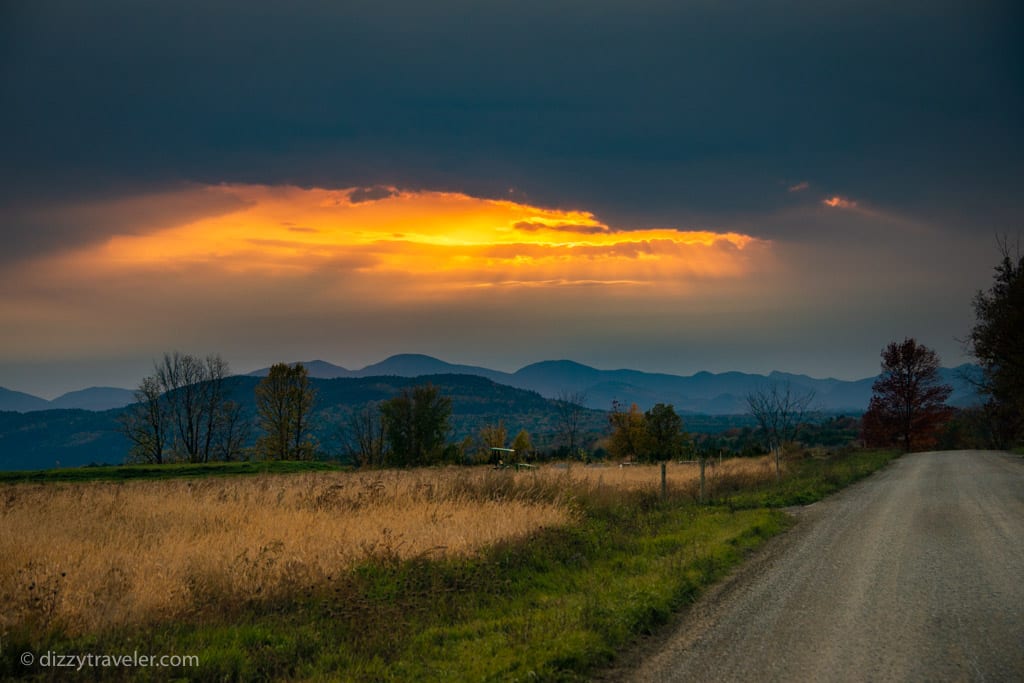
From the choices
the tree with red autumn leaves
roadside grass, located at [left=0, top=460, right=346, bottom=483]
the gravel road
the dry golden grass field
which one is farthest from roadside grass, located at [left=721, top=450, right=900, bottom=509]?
the tree with red autumn leaves

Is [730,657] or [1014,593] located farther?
[1014,593]

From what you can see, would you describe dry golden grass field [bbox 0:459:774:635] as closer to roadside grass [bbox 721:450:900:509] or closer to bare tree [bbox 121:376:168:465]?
roadside grass [bbox 721:450:900:509]

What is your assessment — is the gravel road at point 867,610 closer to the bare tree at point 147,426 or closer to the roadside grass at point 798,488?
the roadside grass at point 798,488

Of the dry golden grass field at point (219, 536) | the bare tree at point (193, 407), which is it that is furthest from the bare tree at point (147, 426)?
the dry golden grass field at point (219, 536)

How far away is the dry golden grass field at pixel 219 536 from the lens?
906 cm

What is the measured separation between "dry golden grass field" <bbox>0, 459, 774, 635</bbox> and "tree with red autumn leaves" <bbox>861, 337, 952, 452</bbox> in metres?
58.2

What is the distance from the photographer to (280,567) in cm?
1067

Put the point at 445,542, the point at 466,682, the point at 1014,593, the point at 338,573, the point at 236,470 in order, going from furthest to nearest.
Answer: the point at 236,470, the point at 445,542, the point at 338,573, the point at 1014,593, the point at 466,682

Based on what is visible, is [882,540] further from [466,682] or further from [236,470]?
[236,470]

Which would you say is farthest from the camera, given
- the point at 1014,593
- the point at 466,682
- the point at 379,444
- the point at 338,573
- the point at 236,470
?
the point at 379,444

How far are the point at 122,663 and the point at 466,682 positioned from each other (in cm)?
407

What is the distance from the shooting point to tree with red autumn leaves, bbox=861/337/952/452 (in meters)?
65.1

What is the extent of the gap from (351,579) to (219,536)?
3.84 meters

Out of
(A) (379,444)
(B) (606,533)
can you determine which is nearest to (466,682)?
(B) (606,533)
